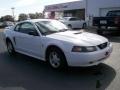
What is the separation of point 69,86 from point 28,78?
1231 millimetres

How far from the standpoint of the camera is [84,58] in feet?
18.1

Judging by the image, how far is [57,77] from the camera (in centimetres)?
569

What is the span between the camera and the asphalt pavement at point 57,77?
16.6 feet

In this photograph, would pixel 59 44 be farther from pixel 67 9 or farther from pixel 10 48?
pixel 67 9

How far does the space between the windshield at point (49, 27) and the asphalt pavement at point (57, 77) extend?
1.07 m

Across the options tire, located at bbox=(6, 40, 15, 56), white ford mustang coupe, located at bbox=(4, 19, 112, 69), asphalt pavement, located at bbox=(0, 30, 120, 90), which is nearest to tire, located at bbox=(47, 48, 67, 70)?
white ford mustang coupe, located at bbox=(4, 19, 112, 69)

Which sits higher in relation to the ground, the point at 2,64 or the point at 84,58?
the point at 84,58

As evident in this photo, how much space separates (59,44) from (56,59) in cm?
48

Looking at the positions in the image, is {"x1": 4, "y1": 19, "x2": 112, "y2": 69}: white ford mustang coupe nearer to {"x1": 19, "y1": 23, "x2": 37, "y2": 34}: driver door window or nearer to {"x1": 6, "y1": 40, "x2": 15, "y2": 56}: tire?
{"x1": 19, "y1": 23, "x2": 37, "y2": 34}: driver door window

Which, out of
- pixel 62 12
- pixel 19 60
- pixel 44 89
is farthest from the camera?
pixel 62 12

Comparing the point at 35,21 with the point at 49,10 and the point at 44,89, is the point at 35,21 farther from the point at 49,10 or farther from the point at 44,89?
the point at 49,10

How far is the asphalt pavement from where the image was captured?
505 centimetres

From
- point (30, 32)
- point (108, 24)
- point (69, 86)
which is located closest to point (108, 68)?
point (69, 86)

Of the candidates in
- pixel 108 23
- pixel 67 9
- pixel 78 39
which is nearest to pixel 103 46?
pixel 78 39
